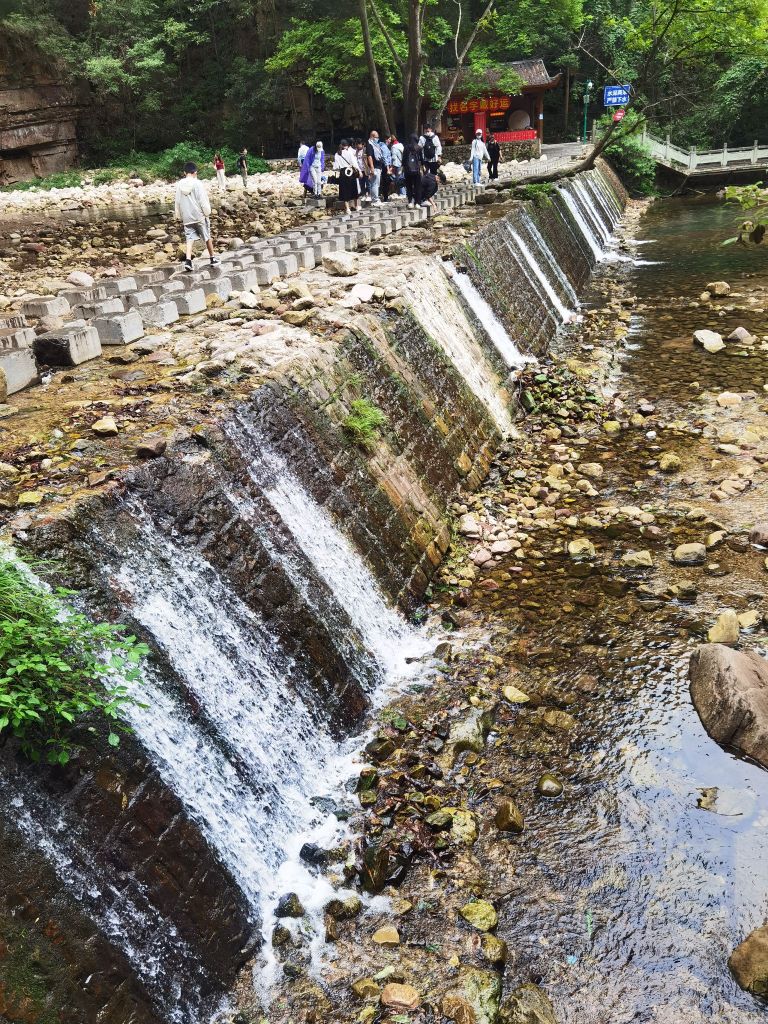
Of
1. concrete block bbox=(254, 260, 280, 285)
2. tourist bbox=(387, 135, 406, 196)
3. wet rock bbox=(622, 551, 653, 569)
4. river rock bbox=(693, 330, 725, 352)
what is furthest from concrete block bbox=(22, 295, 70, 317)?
tourist bbox=(387, 135, 406, 196)

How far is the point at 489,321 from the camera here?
13.2 m

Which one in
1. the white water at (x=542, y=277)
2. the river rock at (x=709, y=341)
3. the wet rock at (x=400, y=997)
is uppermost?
the white water at (x=542, y=277)

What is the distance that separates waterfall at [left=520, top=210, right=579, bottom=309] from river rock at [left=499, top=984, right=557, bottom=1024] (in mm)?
16194

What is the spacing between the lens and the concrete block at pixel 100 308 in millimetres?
10258

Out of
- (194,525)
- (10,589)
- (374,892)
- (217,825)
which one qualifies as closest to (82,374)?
(194,525)

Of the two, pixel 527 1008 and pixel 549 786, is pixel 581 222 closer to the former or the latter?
pixel 549 786

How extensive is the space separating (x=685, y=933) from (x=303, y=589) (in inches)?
145

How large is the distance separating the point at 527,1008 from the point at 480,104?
45.2m

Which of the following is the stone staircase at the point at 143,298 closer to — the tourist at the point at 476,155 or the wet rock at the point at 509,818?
the wet rock at the point at 509,818

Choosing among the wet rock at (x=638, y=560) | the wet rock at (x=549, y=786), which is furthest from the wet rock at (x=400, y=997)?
the wet rock at (x=638, y=560)

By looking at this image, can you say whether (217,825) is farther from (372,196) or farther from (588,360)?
(372,196)

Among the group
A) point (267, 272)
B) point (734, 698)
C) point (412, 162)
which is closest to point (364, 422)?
point (734, 698)

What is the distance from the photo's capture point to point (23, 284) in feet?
52.0

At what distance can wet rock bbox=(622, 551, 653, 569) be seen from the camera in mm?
8273
